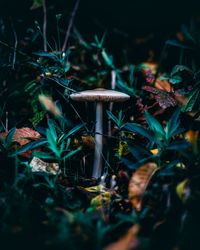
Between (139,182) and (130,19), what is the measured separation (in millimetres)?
2067

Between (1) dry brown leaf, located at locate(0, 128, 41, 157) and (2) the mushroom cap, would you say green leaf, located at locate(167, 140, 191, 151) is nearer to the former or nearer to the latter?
(2) the mushroom cap

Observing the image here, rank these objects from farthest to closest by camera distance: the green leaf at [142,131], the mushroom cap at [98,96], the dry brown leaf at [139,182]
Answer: the mushroom cap at [98,96], the green leaf at [142,131], the dry brown leaf at [139,182]

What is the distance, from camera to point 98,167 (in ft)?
6.56

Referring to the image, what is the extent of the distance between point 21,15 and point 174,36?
146 cm

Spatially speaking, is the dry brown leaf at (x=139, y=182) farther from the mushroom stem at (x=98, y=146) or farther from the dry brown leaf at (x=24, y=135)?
the dry brown leaf at (x=24, y=135)

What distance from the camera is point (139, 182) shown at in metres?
1.46

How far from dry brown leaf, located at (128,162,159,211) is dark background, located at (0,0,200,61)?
158 centimetres

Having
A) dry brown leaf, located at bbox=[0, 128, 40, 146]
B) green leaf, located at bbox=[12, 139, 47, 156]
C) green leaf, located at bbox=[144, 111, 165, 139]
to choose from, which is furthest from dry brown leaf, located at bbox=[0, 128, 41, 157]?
green leaf, located at bbox=[144, 111, 165, 139]

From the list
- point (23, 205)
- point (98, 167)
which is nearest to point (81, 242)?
point (23, 205)

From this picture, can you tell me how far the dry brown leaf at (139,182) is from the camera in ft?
4.63

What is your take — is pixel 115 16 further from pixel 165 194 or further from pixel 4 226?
pixel 4 226

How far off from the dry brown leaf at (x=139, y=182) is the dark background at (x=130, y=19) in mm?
1577

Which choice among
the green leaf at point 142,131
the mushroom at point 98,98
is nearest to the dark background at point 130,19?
the mushroom at point 98,98

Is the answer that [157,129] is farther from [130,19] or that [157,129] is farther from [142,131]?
[130,19]
